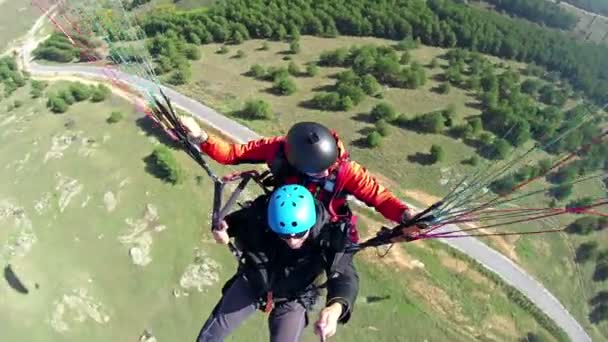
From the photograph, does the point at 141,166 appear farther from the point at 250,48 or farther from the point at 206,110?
the point at 250,48

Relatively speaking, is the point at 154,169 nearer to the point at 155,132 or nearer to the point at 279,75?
the point at 155,132

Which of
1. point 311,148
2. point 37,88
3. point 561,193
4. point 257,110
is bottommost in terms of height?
point 37,88

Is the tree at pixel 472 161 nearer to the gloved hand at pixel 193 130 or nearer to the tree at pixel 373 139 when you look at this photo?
the tree at pixel 373 139

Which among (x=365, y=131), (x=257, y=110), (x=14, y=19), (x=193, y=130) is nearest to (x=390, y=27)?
(x=365, y=131)

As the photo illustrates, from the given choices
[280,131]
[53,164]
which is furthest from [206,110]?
[53,164]

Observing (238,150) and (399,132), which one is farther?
(399,132)

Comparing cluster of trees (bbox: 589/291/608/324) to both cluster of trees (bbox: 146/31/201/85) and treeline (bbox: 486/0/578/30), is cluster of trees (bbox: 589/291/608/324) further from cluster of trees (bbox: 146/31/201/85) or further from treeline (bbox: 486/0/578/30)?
treeline (bbox: 486/0/578/30)

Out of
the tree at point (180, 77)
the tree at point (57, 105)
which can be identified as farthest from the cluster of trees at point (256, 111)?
the tree at point (57, 105)
